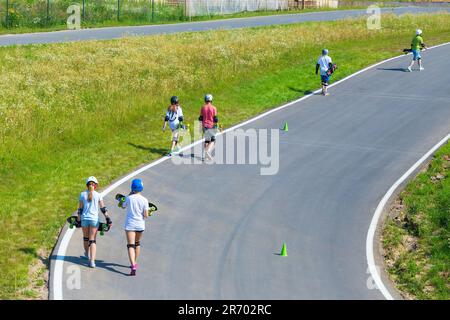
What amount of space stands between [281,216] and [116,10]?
36978mm

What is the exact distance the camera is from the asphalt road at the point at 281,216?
15555 mm

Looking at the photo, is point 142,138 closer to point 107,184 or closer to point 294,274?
point 107,184

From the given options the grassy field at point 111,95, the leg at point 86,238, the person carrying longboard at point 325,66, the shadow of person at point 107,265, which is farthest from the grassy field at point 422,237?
the person carrying longboard at point 325,66

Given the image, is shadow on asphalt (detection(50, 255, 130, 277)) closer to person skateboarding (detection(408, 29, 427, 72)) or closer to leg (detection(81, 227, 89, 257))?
leg (detection(81, 227, 89, 257))

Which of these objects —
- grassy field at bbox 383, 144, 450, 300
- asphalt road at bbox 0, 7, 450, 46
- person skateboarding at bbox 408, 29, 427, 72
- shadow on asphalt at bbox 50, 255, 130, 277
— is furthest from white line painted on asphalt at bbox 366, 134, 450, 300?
asphalt road at bbox 0, 7, 450, 46

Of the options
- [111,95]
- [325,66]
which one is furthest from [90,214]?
[325,66]

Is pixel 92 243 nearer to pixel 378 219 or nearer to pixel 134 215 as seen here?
pixel 134 215

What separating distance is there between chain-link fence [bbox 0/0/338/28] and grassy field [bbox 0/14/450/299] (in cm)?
982

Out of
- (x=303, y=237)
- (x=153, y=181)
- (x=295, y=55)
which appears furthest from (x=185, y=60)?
(x=303, y=237)

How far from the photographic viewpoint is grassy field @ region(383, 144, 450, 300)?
53.4 ft

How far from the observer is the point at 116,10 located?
176ft

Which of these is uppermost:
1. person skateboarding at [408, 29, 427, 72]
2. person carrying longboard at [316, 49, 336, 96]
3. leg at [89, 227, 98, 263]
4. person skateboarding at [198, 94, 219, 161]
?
person skateboarding at [408, 29, 427, 72]
